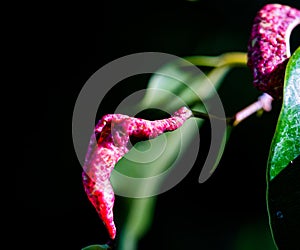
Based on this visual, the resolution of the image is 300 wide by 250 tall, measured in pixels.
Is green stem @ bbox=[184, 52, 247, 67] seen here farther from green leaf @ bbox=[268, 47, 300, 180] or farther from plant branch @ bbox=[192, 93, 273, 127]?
green leaf @ bbox=[268, 47, 300, 180]

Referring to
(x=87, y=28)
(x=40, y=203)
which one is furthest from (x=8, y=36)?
(x=40, y=203)

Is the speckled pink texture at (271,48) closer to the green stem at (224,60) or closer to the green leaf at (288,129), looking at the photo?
the green leaf at (288,129)

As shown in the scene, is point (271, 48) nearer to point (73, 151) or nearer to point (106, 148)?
point (106, 148)

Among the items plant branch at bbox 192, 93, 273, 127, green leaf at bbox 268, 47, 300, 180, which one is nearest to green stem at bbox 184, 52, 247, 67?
plant branch at bbox 192, 93, 273, 127

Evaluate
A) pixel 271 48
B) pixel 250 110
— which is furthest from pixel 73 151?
pixel 271 48

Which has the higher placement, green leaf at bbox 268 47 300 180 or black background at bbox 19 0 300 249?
green leaf at bbox 268 47 300 180

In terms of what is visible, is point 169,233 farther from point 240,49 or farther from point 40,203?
point 240,49
